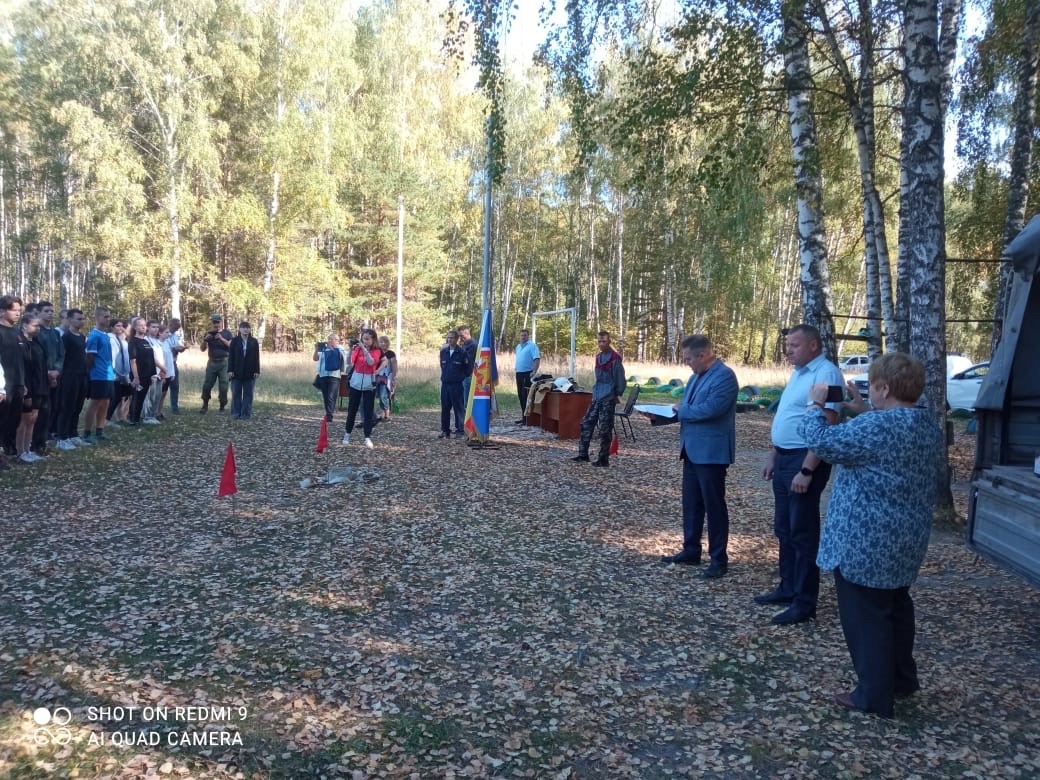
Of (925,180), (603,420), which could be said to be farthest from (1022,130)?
(603,420)

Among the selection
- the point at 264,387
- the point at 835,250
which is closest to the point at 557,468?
the point at 264,387

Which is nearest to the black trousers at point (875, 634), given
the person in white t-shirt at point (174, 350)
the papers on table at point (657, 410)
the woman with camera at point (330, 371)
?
the papers on table at point (657, 410)

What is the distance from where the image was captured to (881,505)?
3195mm

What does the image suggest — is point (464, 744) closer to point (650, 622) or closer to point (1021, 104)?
point (650, 622)

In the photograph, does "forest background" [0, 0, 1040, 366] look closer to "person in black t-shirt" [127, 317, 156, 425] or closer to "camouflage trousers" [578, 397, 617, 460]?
"camouflage trousers" [578, 397, 617, 460]

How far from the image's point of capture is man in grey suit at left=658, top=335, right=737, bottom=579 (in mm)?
5355

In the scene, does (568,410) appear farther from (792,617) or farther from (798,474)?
(798,474)

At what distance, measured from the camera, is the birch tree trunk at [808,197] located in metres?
7.67

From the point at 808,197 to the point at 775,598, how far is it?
4.75m

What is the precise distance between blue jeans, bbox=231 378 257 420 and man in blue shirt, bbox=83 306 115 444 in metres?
3.16

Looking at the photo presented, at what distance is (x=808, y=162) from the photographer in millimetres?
7691

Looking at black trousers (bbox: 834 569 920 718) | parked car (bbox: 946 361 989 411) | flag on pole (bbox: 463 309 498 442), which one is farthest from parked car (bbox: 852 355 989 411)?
black trousers (bbox: 834 569 920 718)

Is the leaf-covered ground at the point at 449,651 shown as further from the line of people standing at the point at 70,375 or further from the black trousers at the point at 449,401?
the black trousers at the point at 449,401

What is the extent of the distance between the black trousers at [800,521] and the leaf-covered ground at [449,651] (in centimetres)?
23
